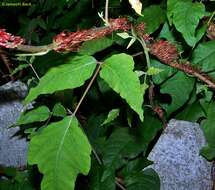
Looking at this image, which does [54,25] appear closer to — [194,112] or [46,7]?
[46,7]

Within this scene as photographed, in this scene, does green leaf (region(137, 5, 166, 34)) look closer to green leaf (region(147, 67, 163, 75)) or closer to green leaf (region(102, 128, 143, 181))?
green leaf (region(147, 67, 163, 75))

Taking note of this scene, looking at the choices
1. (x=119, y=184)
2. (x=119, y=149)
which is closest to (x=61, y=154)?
(x=119, y=149)

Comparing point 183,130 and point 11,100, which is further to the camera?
point 11,100

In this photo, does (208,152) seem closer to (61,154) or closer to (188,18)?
(188,18)

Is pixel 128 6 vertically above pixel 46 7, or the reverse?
pixel 128 6

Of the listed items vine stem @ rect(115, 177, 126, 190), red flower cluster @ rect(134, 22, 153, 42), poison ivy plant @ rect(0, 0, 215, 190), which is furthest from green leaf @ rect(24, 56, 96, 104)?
vine stem @ rect(115, 177, 126, 190)

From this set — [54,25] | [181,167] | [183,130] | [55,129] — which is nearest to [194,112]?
[183,130]
